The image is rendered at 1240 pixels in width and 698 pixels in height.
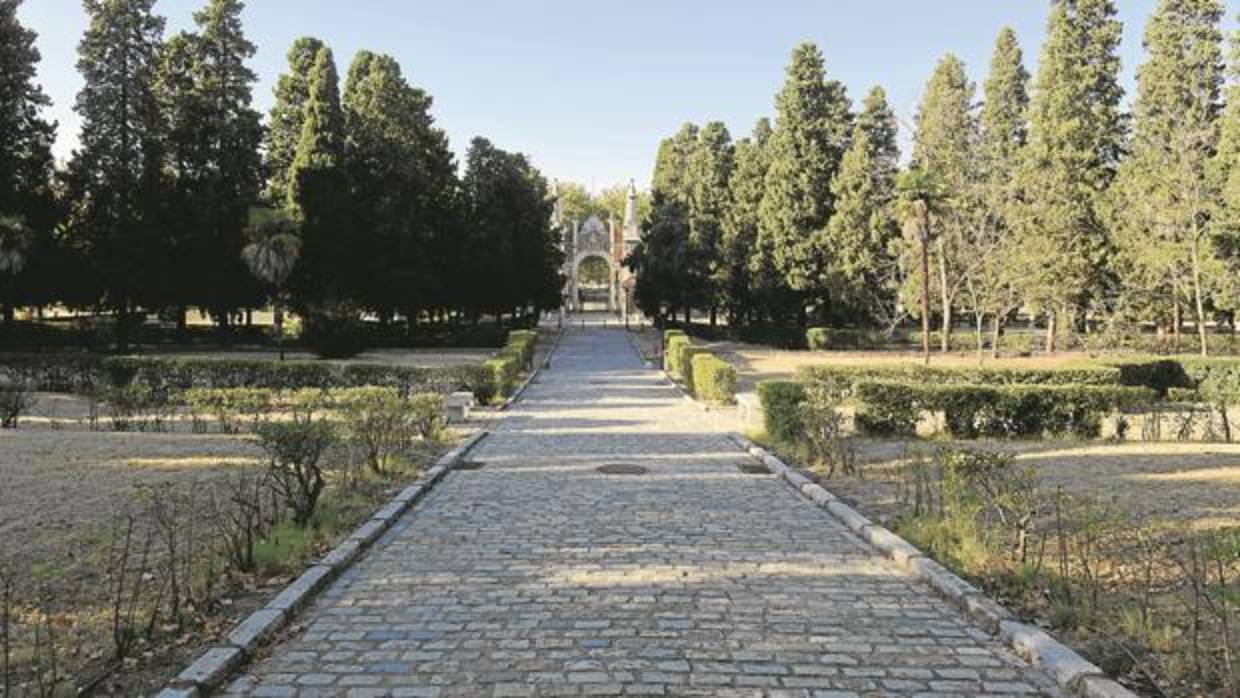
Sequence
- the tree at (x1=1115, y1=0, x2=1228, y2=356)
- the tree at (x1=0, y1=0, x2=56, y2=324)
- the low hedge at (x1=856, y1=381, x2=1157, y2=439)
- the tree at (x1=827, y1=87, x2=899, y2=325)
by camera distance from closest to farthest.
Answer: the low hedge at (x1=856, y1=381, x2=1157, y2=439) → the tree at (x1=1115, y1=0, x2=1228, y2=356) → the tree at (x1=0, y1=0, x2=56, y2=324) → the tree at (x1=827, y1=87, x2=899, y2=325)

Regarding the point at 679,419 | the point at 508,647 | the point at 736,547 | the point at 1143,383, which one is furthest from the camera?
the point at 1143,383

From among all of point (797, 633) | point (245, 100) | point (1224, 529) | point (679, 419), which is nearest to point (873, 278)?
point (679, 419)

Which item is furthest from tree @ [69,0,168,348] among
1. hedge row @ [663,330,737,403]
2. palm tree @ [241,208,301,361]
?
hedge row @ [663,330,737,403]

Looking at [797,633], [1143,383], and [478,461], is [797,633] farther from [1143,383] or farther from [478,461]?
[1143,383]

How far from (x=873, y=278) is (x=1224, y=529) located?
33908 millimetres

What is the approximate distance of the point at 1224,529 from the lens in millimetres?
7555

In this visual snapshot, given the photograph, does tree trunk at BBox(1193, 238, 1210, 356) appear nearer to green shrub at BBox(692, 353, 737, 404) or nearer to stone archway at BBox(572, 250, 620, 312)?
green shrub at BBox(692, 353, 737, 404)

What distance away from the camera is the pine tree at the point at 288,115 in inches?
1629

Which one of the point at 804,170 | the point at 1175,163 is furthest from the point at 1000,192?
the point at 804,170

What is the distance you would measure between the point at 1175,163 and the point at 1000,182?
Result: 271 inches

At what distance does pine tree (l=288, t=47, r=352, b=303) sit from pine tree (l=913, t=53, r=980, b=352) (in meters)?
23.6

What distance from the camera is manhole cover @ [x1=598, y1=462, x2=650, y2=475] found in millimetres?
11438

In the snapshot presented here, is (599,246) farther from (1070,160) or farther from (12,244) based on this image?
(12,244)

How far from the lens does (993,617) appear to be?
5.47 meters
